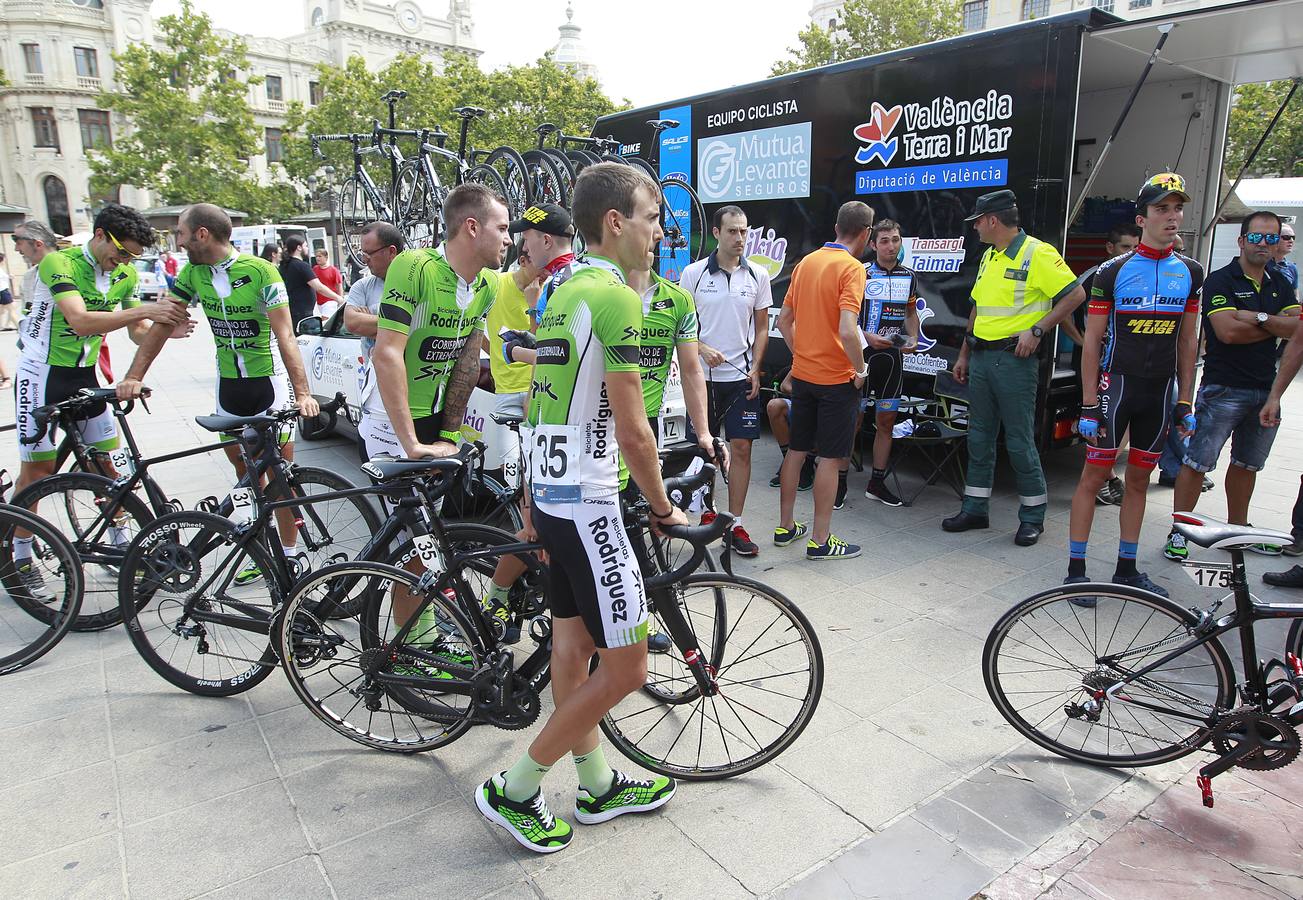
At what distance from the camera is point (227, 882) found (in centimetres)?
244

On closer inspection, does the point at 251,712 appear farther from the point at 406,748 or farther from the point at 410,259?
the point at 410,259

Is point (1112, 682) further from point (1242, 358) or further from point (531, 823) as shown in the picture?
point (1242, 358)

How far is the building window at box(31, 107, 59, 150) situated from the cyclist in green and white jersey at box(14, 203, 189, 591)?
6006 cm

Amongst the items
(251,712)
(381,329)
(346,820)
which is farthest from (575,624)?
(251,712)

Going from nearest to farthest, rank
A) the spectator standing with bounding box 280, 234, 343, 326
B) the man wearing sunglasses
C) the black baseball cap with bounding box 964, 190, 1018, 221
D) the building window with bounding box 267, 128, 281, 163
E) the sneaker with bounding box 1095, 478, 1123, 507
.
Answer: the man wearing sunglasses, the black baseball cap with bounding box 964, 190, 1018, 221, the sneaker with bounding box 1095, 478, 1123, 507, the spectator standing with bounding box 280, 234, 343, 326, the building window with bounding box 267, 128, 281, 163

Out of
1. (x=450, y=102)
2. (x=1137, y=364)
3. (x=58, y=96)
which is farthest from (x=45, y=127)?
(x=1137, y=364)

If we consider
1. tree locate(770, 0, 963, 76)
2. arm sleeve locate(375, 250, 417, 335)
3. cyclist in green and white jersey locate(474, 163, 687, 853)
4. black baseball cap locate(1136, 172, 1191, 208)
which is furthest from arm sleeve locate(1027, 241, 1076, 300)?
tree locate(770, 0, 963, 76)

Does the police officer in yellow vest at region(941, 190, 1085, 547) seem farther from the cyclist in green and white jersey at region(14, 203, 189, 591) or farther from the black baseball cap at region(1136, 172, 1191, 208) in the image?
the cyclist in green and white jersey at region(14, 203, 189, 591)

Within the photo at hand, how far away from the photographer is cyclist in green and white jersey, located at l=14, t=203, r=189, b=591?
4.39 m

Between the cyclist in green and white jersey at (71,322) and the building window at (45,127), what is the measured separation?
6006cm

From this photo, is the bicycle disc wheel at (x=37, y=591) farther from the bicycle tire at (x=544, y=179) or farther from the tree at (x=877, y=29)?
the tree at (x=877, y=29)

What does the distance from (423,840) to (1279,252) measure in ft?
18.1

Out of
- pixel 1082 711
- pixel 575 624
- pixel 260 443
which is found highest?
pixel 260 443

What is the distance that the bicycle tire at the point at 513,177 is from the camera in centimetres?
840
